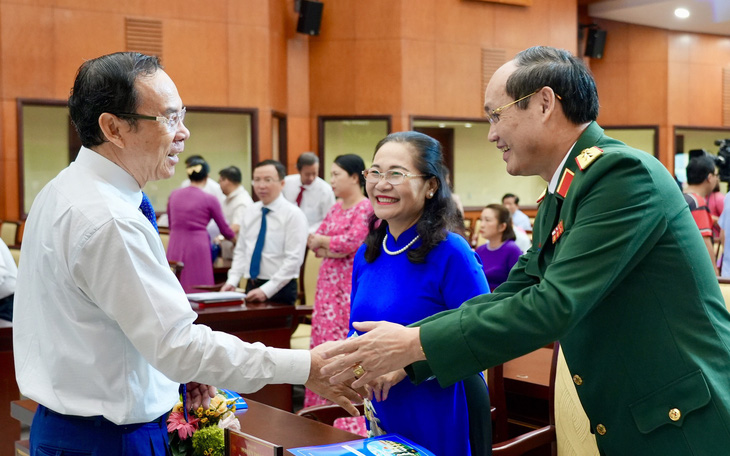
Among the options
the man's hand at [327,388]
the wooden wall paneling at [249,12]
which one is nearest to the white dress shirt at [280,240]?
the man's hand at [327,388]

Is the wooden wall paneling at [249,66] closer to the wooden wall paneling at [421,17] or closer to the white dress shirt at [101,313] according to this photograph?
the wooden wall paneling at [421,17]

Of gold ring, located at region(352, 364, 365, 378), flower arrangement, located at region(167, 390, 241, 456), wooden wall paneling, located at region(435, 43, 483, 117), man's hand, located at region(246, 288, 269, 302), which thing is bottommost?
man's hand, located at region(246, 288, 269, 302)

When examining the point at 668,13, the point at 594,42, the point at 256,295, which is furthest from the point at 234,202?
the point at 668,13

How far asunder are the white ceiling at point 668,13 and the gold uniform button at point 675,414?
12134 mm

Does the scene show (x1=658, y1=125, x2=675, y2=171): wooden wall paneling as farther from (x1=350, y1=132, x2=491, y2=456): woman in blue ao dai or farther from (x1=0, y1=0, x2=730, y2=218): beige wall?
(x1=350, y1=132, x2=491, y2=456): woman in blue ao dai

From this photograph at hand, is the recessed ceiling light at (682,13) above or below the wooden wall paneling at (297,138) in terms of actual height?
above

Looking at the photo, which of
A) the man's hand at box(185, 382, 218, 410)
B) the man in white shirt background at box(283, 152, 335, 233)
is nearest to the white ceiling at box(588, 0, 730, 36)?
the man in white shirt background at box(283, 152, 335, 233)

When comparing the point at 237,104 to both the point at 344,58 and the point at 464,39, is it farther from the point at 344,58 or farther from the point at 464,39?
the point at 464,39

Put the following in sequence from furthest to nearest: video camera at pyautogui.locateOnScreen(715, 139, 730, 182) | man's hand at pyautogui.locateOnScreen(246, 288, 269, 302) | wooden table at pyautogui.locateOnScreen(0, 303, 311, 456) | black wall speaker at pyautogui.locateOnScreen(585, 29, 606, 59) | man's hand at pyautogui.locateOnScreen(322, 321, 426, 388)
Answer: black wall speaker at pyautogui.locateOnScreen(585, 29, 606, 59)
video camera at pyautogui.locateOnScreen(715, 139, 730, 182)
man's hand at pyautogui.locateOnScreen(246, 288, 269, 302)
wooden table at pyautogui.locateOnScreen(0, 303, 311, 456)
man's hand at pyautogui.locateOnScreen(322, 321, 426, 388)

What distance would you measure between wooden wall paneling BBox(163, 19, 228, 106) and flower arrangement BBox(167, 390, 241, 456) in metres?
7.99

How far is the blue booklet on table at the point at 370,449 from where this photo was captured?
1610mm

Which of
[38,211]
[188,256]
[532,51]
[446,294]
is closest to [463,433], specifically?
[446,294]

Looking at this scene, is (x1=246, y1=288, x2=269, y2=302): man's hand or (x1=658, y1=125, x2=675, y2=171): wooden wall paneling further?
(x1=658, y1=125, x2=675, y2=171): wooden wall paneling

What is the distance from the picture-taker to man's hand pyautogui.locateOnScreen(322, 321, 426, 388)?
1.75 m
